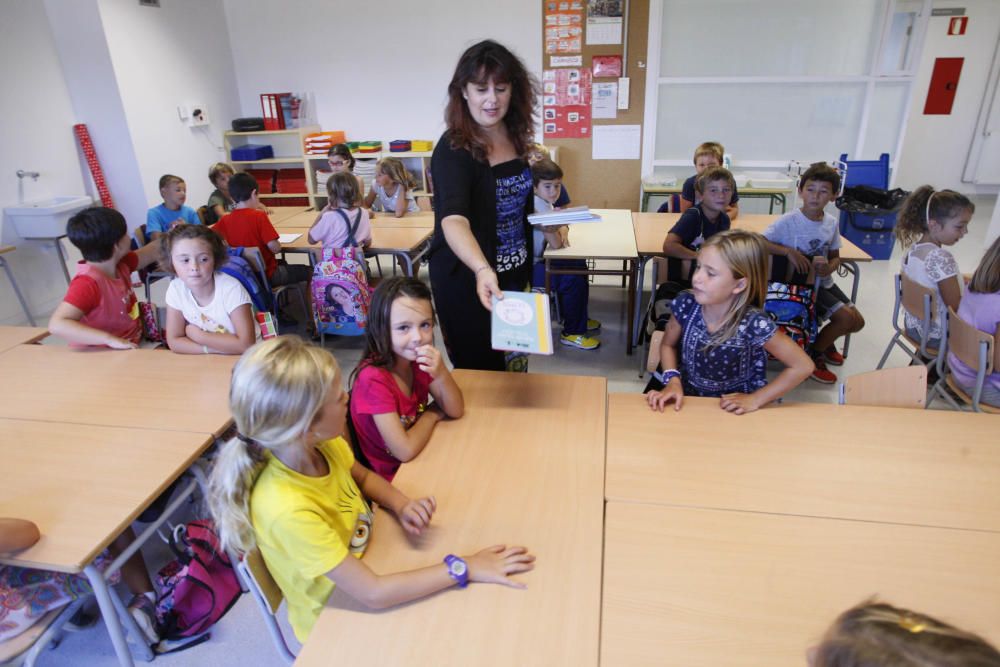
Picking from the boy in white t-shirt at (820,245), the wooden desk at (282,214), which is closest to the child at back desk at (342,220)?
the wooden desk at (282,214)

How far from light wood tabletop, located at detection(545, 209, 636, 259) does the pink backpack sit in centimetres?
217

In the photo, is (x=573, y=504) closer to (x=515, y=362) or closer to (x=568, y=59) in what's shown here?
(x=515, y=362)

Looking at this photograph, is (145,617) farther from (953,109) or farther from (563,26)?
(953,109)

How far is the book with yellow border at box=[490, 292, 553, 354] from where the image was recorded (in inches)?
56.0

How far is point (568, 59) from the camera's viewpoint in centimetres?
580

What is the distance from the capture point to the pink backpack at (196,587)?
72.5 inches

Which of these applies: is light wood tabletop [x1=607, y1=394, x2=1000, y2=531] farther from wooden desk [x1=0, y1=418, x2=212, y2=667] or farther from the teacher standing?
wooden desk [x1=0, y1=418, x2=212, y2=667]

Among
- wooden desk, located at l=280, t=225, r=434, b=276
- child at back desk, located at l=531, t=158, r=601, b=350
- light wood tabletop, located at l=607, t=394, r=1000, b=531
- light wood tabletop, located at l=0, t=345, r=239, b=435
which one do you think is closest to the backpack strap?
wooden desk, located at l=280, t=225, r=434, b=276

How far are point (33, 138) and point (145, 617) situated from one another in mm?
4442

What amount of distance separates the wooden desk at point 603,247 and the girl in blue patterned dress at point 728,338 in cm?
134

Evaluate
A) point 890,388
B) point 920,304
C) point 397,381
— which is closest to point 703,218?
point 920,304

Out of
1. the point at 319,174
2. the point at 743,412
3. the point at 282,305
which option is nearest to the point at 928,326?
the point at 743,412

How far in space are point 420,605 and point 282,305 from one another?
3.98 meters

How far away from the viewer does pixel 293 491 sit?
1.11 m
